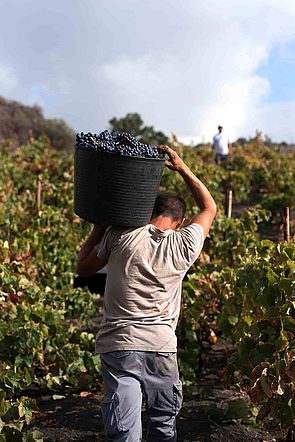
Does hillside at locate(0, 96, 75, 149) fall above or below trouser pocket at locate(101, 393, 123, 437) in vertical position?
above

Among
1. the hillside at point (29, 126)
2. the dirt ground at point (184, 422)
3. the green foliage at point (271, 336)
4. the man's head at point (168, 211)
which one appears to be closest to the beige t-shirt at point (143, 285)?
the man's head at point (168, 211)

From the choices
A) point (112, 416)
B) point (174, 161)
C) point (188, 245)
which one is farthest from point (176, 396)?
point (174, 161)

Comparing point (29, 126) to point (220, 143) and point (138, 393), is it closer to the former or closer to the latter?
point (220, 143)

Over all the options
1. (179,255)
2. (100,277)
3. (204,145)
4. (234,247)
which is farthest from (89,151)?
(204,145)

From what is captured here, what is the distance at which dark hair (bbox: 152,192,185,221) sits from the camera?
3.24 metres

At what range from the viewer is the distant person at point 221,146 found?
17066 millimetres

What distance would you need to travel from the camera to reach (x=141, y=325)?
304 centimetres

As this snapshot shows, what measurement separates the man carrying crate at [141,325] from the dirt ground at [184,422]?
1110mm

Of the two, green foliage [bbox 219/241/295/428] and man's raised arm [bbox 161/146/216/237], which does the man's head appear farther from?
green foliage [bbox 219/241/295/428]

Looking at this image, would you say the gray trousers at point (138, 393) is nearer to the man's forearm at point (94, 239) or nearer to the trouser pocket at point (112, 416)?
the trouser pocket at point (112, 416)

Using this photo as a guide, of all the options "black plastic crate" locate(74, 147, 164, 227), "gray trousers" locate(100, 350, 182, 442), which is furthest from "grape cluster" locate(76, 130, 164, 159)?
"gray trousers" locate(100, 350, 182, 442)

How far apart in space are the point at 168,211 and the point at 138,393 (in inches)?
29.4

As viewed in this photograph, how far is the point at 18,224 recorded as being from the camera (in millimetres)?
7996

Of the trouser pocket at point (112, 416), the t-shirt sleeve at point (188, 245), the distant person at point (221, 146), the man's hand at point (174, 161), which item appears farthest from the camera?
the distant person at point (221, 146)
